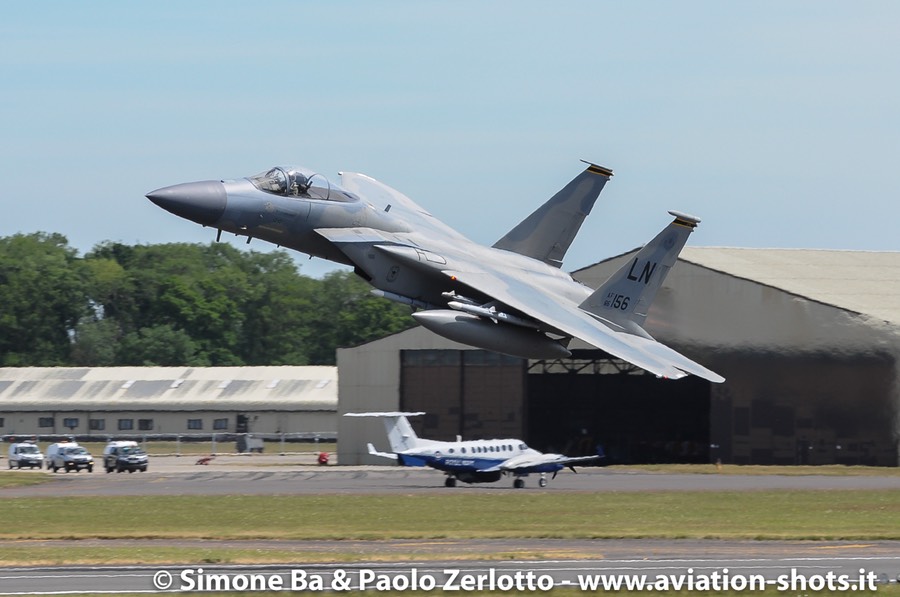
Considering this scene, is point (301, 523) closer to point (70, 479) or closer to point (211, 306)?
point (70, 479)

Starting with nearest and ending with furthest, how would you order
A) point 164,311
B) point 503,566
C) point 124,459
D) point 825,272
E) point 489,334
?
1. point 503,566
2. point 489,334
3. point 124,459
4. point 825,272
5. point 164,311

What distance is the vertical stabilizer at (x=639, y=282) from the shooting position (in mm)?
33031

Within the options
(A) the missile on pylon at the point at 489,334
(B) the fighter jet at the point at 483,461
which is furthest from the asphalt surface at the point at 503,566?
(B) the fighter jet at the point at 483,461

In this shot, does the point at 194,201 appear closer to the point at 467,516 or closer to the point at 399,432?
the point at 467,516

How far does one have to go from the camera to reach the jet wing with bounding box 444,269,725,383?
29.6 m

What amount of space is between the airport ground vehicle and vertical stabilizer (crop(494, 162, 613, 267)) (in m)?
33.1

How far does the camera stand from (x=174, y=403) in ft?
303

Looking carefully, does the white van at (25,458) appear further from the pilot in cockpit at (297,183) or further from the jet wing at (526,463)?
the pilot in cockpit at (297,183)

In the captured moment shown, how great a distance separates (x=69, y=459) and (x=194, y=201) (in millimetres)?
40764

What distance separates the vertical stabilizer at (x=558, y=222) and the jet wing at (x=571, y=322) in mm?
3888

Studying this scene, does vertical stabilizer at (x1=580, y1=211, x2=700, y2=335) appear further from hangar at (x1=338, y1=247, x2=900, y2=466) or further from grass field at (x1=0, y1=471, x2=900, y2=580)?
hangar at (x1=338, y1=247, x2=900, y2=466)

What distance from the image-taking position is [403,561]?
90.5 feet

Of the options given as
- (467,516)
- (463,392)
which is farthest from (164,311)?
(467,516)

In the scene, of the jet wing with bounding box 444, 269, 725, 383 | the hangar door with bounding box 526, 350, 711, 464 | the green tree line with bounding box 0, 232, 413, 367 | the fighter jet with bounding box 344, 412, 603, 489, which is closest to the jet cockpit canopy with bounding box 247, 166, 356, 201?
the jet wing with bounding box 444, 269, 725, 383
